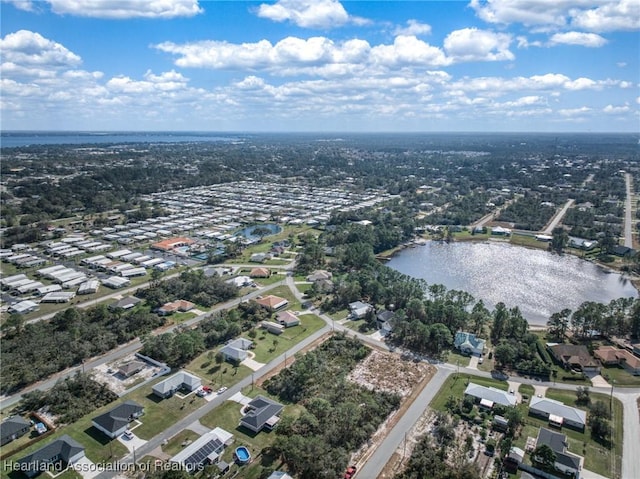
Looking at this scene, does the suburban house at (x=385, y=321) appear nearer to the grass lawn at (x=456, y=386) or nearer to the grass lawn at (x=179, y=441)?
the grass lawn at (x=456, y=386)

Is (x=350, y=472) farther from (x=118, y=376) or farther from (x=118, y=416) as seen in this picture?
(x=118, y=376)

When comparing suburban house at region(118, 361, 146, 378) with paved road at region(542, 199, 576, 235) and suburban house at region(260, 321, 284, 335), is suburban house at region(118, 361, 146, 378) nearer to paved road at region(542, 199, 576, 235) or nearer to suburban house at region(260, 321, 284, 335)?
suburban house at region(260, 321, 284, 335)

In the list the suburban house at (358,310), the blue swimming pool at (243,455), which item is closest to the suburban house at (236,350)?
the blue swimming pool at (243,455)

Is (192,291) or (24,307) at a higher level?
(192,291)

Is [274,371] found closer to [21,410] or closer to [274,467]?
[274,467]

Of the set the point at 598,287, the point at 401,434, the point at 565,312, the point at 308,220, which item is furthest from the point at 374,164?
the point at 401,434

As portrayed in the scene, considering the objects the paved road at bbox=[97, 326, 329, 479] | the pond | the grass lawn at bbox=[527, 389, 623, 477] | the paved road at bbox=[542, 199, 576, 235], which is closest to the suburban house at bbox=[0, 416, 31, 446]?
the paved road at bbox=[97, 326, 329, 479]

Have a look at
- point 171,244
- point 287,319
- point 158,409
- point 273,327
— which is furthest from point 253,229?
point 158,409
